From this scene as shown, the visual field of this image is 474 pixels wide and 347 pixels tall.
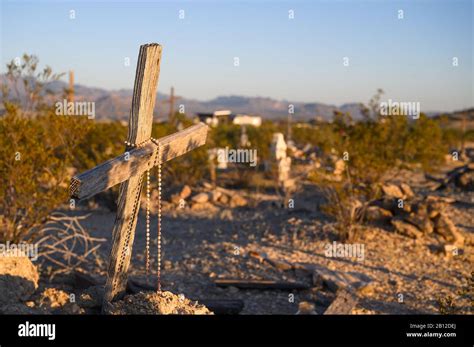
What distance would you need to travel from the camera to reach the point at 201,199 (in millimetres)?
15469

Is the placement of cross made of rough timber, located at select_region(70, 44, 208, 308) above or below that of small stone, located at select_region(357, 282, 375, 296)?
above

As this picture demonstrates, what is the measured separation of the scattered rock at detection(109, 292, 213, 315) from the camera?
454 centimetres

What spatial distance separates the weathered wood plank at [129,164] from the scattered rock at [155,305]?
1.12 metres

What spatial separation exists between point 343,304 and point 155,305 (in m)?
2.96

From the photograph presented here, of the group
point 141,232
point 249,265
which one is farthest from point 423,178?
point 249,265

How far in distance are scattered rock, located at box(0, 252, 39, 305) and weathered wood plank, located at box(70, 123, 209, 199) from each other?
212 centimetres

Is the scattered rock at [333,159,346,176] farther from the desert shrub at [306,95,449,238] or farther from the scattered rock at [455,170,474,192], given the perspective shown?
the scattered rock at [455,170,474,192]

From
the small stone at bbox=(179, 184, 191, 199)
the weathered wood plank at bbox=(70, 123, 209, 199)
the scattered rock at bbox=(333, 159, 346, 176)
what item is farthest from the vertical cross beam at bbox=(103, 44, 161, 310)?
the small stone at bbox=(179, 184, 191, 199)

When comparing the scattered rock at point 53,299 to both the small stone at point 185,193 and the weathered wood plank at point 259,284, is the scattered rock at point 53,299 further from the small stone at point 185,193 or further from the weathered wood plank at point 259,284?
the small stone at point 185,193

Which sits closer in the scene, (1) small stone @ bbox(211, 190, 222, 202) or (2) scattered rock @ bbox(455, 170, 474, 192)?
(1) small stone @ bbox(211, 190, 222, 202)

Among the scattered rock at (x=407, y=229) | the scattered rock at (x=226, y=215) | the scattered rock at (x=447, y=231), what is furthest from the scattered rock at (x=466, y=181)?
the scattered rock at (x=226, y=215)

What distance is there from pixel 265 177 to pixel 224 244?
36.6ft

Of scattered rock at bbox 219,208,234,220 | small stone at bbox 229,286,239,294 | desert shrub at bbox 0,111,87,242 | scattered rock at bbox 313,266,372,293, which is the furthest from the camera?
scattered rock at bbox 219,208,234,220

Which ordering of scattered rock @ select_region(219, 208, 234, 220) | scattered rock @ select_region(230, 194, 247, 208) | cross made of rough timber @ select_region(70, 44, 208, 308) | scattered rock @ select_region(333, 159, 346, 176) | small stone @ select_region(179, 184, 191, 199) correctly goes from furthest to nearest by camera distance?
small stone @ select_region(179, 184, 191, 199), scattered rock @ select_region(230, 194, 247, 208), scattered rock @ select_region(219, 208, 234, 220), scattered rock @ select_region(333, 159, 346, 176), cross made of rough timber @ select_region(70, 44, 208, 308)
